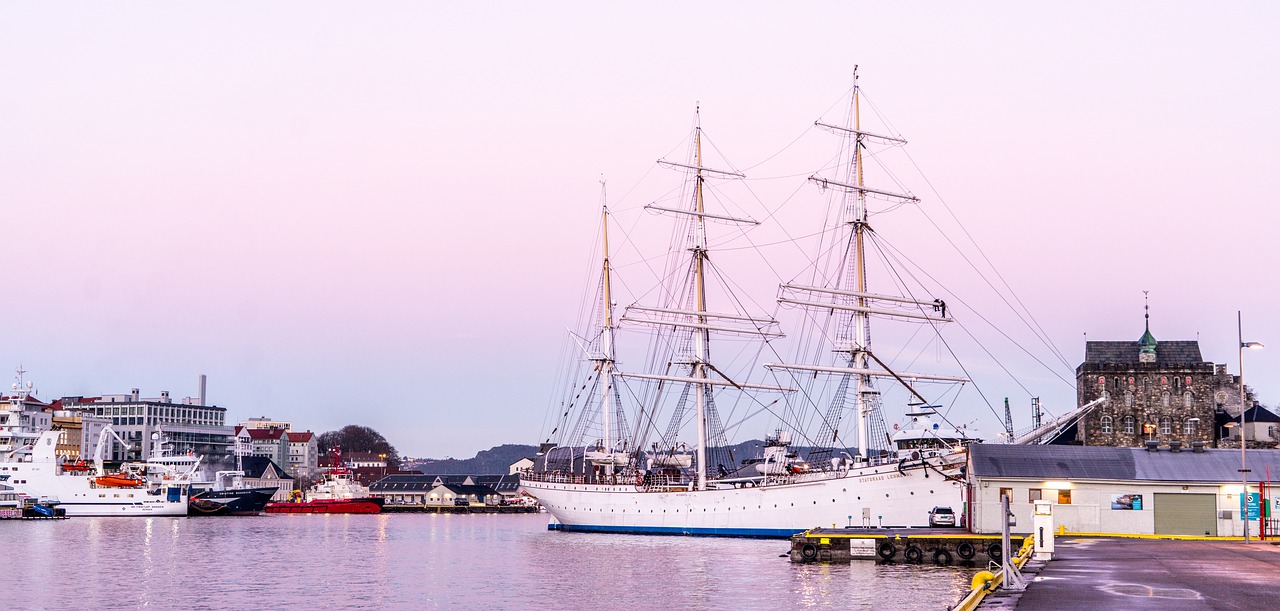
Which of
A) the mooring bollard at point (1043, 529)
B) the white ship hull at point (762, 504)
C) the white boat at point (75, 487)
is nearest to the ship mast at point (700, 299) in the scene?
the white ship hull at point (762, 504)

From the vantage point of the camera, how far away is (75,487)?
140 metres

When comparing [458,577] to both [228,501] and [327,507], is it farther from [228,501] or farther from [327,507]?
[327,507]

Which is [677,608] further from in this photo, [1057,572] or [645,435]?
[645,435]

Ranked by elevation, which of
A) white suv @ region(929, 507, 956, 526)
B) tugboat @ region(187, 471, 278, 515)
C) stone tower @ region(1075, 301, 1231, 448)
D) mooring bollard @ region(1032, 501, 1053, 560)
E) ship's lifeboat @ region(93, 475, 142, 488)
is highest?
stone tower @ region(1075, 301, 1231, 448)

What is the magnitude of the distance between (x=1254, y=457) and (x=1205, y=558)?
21.2 m

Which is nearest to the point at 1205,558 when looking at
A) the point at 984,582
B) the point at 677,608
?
the point at 984,582

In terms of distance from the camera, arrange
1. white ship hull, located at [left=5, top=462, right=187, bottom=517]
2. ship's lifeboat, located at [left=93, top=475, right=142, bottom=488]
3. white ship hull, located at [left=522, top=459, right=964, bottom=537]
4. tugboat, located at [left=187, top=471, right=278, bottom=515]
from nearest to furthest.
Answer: white ship hull, located at [left=522, top=459, right=964, bottom=537]
white ship hull, located at [left=5, top=462, right=187, bottom=517]
ship's lifeboat, located at [left=93, top=475, right=142, bottom=488]
tugboat, located at [left=187, top=471, right=278, bottom=515]

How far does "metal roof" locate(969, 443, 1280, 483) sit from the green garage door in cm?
77

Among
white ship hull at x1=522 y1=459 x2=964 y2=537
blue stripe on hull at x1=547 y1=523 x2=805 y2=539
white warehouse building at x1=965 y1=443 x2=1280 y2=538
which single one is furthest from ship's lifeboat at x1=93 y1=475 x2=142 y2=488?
white warehouse building at x1=965 y1=443 x2=1280 y2=538

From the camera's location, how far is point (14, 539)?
273 ft

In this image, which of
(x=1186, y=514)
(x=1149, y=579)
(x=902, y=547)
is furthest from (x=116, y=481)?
(x=1149, y=579)

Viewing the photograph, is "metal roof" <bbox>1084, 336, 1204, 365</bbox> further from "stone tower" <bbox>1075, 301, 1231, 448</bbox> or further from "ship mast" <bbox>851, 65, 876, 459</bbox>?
"ship mast" <bbox>851, 65, 876, 459</bbox>

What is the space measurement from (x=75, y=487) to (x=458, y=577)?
344ft

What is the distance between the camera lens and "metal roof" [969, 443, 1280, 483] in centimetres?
5156
